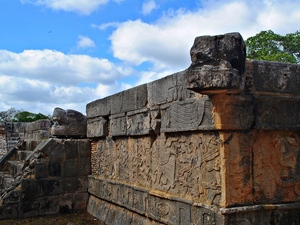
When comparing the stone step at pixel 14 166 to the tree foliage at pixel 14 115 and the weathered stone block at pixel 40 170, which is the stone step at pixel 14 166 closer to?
the weathered stone block at pixel 40 170

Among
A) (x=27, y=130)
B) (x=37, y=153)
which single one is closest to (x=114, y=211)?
(x=37, y=153)

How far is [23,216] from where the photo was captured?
690 cm

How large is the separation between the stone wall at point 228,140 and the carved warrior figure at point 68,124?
3567 millimetres

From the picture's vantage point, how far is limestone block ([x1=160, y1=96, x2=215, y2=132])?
3.75 m

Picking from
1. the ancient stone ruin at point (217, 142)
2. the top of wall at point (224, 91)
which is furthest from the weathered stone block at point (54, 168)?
the top of wall at point (224, 91)

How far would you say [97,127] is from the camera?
7.08 m

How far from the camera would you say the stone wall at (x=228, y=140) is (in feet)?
11.2

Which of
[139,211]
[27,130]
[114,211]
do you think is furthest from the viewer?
[27,130]

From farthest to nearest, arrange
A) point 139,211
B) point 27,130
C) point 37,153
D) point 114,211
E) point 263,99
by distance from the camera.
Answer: point 27,130, point 37,153, point 114,211, point 139,211, point 263,99

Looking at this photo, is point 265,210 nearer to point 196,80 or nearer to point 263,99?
point 263,99

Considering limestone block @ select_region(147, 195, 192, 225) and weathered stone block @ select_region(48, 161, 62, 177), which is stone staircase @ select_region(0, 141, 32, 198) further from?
limestone block @ select_region(147, 195, 192, 225)

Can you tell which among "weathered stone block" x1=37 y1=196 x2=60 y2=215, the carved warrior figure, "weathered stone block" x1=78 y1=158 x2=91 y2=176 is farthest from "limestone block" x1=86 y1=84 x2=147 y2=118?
"weathered stone block" x1=37 y1=196 x2=60 y2=215

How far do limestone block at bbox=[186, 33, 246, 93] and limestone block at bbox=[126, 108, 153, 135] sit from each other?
169cm

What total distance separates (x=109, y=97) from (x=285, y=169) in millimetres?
3553
